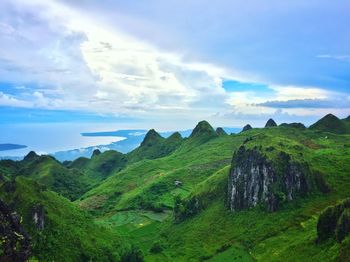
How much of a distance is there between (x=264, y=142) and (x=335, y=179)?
32.4 metres

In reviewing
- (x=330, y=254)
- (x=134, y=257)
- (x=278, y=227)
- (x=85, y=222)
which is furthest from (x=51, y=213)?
(x=330, y=254)

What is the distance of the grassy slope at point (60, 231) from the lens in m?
122

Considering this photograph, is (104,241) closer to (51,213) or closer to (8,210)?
(51,213)

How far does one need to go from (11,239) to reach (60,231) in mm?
91346

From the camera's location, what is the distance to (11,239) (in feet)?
138

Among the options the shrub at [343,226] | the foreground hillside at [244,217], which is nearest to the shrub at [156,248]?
the foreground hillside at [244,217]

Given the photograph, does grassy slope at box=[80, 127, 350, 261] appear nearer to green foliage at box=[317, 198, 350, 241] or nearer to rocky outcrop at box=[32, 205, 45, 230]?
green foliage at box=[317, 198, 350, 241]

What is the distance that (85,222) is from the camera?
5728 inches

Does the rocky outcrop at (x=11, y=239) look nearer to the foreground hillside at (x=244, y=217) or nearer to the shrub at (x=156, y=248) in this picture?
the foreground hillside at (x=244, y=217)

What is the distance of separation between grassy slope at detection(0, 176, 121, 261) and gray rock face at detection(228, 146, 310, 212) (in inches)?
2011

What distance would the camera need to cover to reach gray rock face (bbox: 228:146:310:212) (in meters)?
158

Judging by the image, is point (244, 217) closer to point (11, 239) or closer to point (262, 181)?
point (262, 181)

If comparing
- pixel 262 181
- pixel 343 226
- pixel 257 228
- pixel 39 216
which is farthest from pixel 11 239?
pixel 262 181

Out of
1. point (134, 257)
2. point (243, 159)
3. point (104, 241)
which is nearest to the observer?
point (134, 257)
